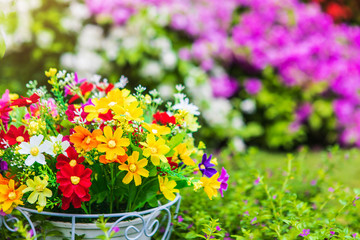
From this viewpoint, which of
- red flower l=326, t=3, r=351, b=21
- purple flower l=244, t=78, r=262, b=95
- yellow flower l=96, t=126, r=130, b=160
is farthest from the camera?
red flower l=326, t=3, r=351, b=21

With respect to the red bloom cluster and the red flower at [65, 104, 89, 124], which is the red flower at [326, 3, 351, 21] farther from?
the red bloom cluster

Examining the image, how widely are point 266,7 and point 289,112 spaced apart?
1.21 meters

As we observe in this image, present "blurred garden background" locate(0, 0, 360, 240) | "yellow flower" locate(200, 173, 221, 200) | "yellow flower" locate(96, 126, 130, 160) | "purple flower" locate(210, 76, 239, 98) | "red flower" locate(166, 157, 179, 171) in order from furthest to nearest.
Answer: "purple flower" locate(210, 76, 239, 98) → "blurred garden background" locate(0, 0, 360, 240) → "red flower" locate(166, 157, 179, 171) → "yellow flower" locate(200, 173, 221, 200) → "yellow flower" locate(96, 126, 130, 160)

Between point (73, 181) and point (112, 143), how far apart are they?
0.52 ft

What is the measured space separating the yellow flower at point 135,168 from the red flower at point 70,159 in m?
0.14

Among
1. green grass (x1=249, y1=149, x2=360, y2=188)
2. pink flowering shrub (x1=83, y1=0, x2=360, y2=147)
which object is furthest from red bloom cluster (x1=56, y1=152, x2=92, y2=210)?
pink flowering shrub (x1=83, y1=0, x2=360, y2=147)

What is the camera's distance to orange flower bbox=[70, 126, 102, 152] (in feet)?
3.83

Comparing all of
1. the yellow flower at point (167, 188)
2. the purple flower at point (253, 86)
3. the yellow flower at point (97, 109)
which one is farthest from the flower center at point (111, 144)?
the purple flower at point (253, 86)

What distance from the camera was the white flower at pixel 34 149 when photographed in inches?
44.9

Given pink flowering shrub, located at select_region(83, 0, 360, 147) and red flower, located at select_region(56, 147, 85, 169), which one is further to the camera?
pink flowering shrub, located at select_region(83, 0, 360, 147)

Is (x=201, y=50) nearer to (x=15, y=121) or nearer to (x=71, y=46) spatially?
(x=71, y=46)

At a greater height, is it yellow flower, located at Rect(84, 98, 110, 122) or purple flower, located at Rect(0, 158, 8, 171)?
yellow flower, located at Rect(84, 98, 110, 122)

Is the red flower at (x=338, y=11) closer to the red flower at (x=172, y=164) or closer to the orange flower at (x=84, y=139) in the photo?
the red flower at (x=172, y=164)

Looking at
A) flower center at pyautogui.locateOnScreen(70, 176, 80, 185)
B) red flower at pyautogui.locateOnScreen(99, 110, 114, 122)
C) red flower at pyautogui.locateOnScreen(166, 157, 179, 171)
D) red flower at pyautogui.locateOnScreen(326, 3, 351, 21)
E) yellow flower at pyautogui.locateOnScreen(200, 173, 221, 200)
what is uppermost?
red flower at pyautogui.locateOnScreen(326, 3, 351, 21)
